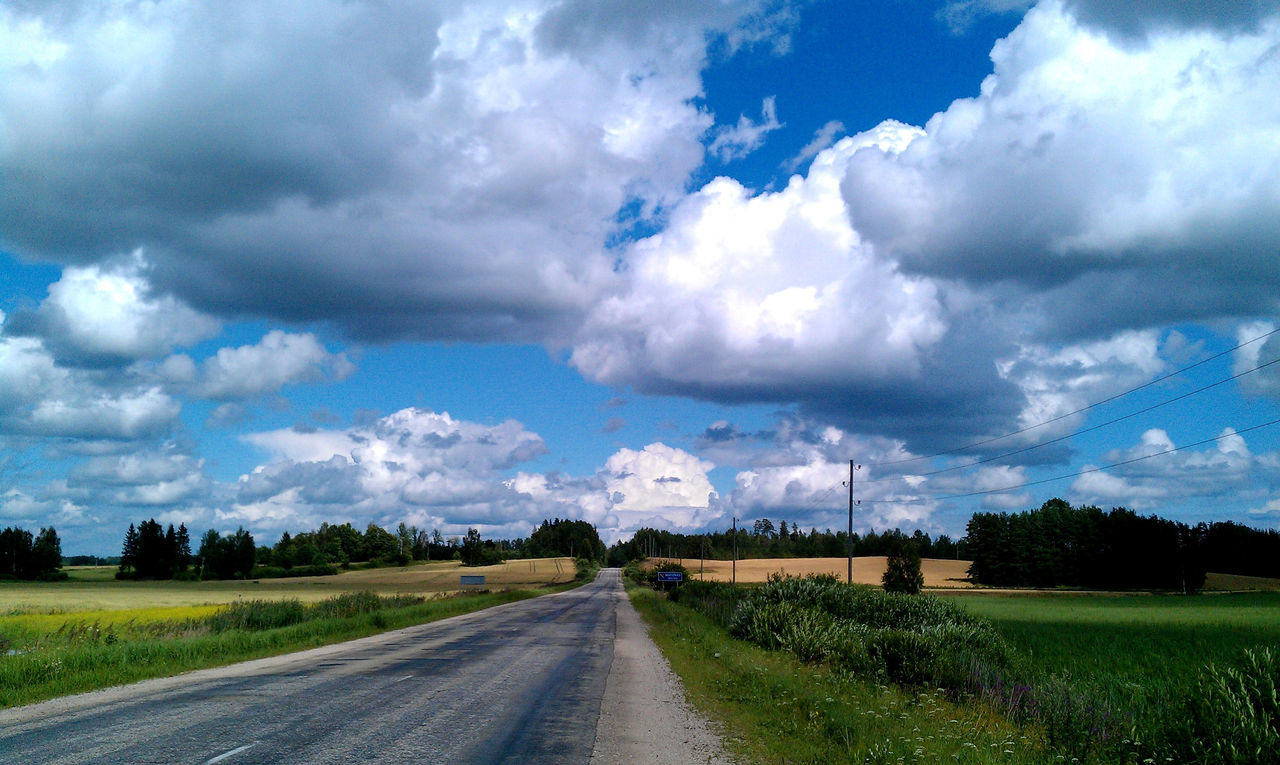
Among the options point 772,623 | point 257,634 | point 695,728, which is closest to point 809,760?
point 695,728

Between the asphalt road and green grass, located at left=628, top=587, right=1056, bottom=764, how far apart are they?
8.59ft

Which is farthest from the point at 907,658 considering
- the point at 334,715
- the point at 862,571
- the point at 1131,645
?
the point at 862,571

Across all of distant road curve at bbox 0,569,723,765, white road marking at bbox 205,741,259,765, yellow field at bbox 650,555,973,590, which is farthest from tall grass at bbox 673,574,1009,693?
yellow field at bbox 650,555,973,590

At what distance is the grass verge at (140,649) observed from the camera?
16156mm

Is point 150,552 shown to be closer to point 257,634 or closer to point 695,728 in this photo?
point 257,634

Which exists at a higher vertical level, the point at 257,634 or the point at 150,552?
the point at 257,634

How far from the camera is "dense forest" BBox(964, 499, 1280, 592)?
117938 mm

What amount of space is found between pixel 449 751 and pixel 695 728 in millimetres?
4415

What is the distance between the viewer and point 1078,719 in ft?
37.9

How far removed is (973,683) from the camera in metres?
16.9

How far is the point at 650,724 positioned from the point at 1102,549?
139 meters

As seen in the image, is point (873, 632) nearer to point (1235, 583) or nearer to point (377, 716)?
point (377, 716)

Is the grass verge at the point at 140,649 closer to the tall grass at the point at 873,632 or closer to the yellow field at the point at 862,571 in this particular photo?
the tall grass at the point at 873,632

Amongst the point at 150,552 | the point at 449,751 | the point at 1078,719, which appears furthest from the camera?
the point at 150,552
